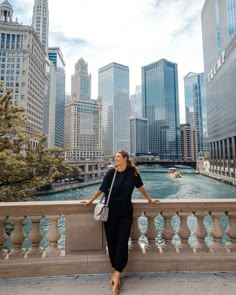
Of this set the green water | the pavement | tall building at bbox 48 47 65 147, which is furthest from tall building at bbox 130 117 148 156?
the pavement

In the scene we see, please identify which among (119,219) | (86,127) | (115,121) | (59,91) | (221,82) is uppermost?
(59,91)

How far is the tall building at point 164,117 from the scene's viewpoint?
168 metres

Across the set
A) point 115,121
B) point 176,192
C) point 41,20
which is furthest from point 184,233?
point 115,121

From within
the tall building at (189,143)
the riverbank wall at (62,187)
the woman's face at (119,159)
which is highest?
the tall building at (189,143)

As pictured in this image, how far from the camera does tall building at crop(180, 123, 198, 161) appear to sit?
529 feet

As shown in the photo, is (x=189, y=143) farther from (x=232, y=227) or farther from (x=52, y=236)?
(x=52, y=236)

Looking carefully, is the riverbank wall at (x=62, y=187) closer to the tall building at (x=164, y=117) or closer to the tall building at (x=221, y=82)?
the tall building at (x=221, y=82)

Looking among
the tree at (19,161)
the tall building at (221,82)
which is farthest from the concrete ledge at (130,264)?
the tall building at (221,82)

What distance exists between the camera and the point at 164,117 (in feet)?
602

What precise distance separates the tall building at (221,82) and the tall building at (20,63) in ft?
203

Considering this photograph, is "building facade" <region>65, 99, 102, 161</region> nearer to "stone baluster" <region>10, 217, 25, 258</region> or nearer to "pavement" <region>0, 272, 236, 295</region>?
"stone baluster" <region>10, 217, 25, 258</region>

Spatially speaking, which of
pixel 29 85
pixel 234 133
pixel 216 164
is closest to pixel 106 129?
pixel 29 85

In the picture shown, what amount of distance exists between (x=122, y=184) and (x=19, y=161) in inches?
292

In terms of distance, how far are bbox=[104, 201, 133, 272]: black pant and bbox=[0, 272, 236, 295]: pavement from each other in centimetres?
31
